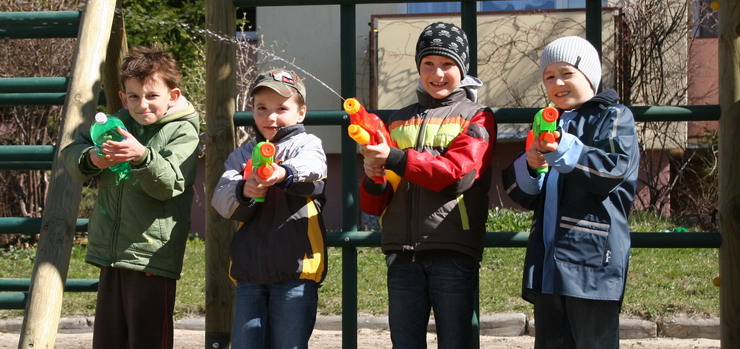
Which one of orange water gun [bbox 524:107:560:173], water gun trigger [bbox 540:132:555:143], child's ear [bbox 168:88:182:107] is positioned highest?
child's ear [bbox 168:88:182:107]

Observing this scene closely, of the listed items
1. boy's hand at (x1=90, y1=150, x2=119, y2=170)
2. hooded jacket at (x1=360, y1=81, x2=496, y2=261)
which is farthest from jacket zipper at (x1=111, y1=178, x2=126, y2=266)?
hooded jacket at (x1=360, y1=81, x2=496, y2=261)

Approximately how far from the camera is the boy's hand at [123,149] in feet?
10.8

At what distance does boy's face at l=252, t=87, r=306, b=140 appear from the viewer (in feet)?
11.5

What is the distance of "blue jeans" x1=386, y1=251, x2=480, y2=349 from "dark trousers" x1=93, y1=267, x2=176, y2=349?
0.86 metres

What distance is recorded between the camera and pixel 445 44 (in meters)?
3.44

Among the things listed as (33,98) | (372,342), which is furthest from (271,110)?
(372,342)

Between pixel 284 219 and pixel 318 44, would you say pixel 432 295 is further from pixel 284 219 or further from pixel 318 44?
pixel 318 44

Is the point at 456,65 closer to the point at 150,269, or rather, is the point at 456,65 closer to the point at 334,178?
the point at 150,269

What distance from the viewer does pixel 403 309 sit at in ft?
11.1

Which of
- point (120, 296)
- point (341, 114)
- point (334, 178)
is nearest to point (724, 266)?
point (341, 114)

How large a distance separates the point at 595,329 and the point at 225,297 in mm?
1479

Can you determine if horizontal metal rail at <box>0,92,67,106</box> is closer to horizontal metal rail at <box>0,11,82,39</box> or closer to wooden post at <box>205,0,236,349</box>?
horizontal metal rail at <box>0,11,82,39</box>

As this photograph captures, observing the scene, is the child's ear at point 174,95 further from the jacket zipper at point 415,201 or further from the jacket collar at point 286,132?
the jacket zipper at point 415,201

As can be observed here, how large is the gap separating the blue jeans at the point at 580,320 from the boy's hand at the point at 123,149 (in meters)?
1.43
